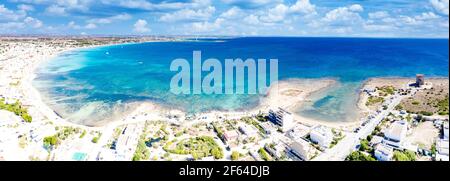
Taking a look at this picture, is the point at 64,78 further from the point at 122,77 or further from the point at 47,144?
the point at 47,144

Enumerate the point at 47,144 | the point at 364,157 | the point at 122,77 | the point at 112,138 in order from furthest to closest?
the point at 122,77
the point at 112,138
the point at 47,144
the point at 364,157

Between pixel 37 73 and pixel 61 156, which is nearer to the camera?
pixel 61 156

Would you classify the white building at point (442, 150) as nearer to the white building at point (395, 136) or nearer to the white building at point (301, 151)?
the white building at point (395, 136)

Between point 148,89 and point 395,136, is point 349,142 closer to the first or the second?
point 395,136

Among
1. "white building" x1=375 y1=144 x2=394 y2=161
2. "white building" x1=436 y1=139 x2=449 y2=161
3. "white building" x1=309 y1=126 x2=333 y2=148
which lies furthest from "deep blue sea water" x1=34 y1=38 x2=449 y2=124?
"white building" x1=375 y1=144 x2=394 y2=161
